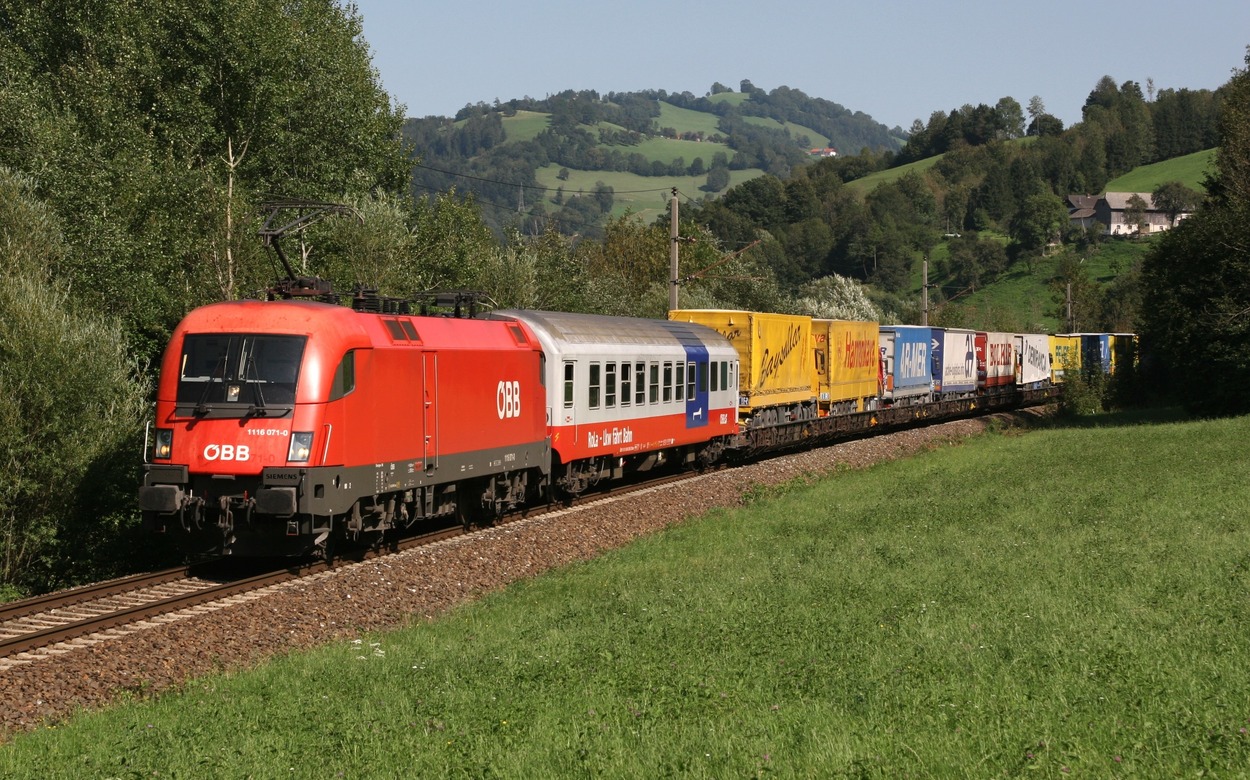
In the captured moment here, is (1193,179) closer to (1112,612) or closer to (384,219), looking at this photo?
(384,219)

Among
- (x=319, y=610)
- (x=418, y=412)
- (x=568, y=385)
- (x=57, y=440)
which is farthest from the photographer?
(x=568, y=385)

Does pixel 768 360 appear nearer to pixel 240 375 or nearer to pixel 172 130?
pixel 240 375

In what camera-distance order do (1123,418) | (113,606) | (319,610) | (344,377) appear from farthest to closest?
(1123,418)
(344,377)
(113,606)
(319,610)

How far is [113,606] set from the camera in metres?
15.7

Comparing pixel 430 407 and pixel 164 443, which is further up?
pixel 430 407

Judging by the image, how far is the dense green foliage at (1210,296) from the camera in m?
50.6

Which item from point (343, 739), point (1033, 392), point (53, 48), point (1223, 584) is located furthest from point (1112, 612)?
point (1033, 392)

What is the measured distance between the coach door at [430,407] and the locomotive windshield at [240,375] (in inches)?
116

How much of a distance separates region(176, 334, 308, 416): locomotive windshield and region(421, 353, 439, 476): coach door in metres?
2.94

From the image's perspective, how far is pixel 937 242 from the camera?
195 metres

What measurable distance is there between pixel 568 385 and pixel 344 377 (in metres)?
8.37

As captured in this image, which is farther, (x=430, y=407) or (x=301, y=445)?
(x=430, y=407)

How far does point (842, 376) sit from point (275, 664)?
Answer: 1252 inches

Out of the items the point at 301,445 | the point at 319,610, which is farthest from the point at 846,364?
the point at 319,610
